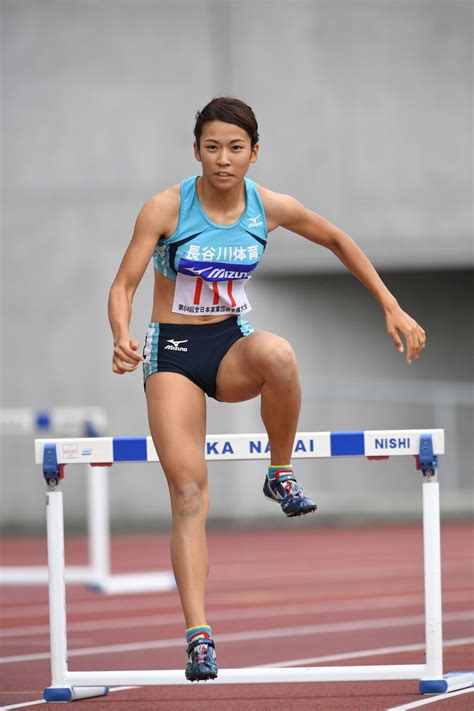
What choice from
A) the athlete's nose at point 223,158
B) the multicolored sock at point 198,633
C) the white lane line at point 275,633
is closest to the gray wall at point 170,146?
the white lane line at point 275,633

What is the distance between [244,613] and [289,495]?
166 inches

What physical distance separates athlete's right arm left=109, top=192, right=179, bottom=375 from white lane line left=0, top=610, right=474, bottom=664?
2.84 metres

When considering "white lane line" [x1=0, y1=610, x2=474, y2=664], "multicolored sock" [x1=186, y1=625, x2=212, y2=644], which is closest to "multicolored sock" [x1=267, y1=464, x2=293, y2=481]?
"multicolored sock" [x1=186, y1=625, x2=212, y2=644]

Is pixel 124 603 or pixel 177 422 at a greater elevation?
pixel 177 422

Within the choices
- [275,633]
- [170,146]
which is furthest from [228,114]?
[170,146]

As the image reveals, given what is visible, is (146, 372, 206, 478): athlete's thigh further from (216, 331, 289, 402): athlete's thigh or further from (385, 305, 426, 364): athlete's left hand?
(385, 305, 426, 364): athlete's left hand

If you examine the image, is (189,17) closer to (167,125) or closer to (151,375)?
(167,125)

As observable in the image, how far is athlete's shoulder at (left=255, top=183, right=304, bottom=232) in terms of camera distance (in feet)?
16.2

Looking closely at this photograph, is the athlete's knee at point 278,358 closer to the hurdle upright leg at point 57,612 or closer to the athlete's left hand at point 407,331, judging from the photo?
the athlete's left hand at point 407,331

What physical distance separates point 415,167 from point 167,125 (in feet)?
9.64

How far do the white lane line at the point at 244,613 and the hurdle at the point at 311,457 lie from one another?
2.61 meters

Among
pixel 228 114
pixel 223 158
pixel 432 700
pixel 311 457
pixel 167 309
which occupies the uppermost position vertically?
pixel 228 114

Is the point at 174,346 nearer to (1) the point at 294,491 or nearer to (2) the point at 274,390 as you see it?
(2) the point at 274,390

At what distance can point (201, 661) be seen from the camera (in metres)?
4.27
